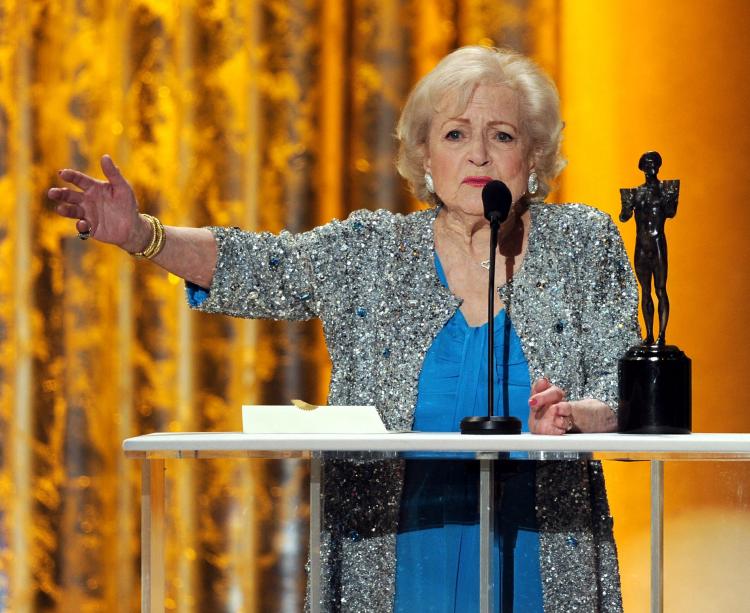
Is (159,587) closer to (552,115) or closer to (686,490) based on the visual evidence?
(686,490)

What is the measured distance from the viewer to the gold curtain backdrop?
3328 millimetres

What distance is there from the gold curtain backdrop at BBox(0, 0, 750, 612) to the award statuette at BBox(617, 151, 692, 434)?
1.58 meters

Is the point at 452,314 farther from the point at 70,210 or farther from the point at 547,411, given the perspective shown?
the point at 70,210

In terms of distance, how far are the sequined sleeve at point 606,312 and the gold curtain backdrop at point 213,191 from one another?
1.27 meters

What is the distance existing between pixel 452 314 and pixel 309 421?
49cm

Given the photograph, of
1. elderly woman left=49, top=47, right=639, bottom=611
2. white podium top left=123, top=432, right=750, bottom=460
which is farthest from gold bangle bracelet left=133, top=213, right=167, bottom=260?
white podium top left=123, top=432, right=750, bottom=460

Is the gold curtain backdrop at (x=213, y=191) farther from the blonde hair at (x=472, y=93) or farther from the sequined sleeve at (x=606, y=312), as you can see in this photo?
the sequined sleeve at (x=606, y=312)

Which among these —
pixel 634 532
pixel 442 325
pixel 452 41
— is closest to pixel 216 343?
pixel 452 41

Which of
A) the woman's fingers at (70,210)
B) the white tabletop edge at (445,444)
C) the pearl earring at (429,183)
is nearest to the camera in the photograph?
the white tabletop edge at (445,444)

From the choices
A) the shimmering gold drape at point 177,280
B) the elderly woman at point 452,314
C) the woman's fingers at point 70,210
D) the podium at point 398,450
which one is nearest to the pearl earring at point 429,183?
the elderly woman at point 452,314

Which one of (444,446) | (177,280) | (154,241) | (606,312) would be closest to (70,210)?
(154,241)

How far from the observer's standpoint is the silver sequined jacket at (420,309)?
6.05 feet

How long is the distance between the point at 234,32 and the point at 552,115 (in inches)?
55.2

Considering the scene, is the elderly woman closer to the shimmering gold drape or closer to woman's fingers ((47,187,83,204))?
woman's fingers ((47,187,83,204))
